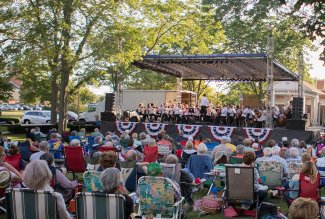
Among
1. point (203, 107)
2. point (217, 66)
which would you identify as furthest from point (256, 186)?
point (217, 66)

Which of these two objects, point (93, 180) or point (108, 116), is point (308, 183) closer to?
point (93, 180)

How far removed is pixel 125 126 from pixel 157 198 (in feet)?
50.2

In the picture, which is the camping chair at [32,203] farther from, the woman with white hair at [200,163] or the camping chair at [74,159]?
the camping chair at [74,159]

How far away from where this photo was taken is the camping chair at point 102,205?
4.06 meters

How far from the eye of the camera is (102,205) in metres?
4.08

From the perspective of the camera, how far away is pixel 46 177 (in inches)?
161

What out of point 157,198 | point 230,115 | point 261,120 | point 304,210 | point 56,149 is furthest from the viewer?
point 230,115

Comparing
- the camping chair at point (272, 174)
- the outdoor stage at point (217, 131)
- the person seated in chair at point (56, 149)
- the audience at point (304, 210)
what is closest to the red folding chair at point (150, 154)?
the person seated in chair at point (56, 149)

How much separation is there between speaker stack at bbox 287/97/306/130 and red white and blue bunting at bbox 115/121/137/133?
6823 millimetres

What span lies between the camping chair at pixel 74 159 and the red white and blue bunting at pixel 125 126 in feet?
37.0

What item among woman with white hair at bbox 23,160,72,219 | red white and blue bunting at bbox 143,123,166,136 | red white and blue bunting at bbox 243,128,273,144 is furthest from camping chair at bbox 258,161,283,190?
red white and blue bunting at bbox 143,123,166,136

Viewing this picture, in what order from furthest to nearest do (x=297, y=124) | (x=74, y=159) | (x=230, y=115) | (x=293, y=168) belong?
(x=230, y=115) → (x=297, y=124) → (x=74, y=159) → (x=293, y=168)

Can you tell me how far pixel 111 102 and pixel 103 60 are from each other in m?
2.29

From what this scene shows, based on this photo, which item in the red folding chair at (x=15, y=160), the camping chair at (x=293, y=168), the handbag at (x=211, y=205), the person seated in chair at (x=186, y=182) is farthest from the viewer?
the camping chair at (x=293, y=168)
